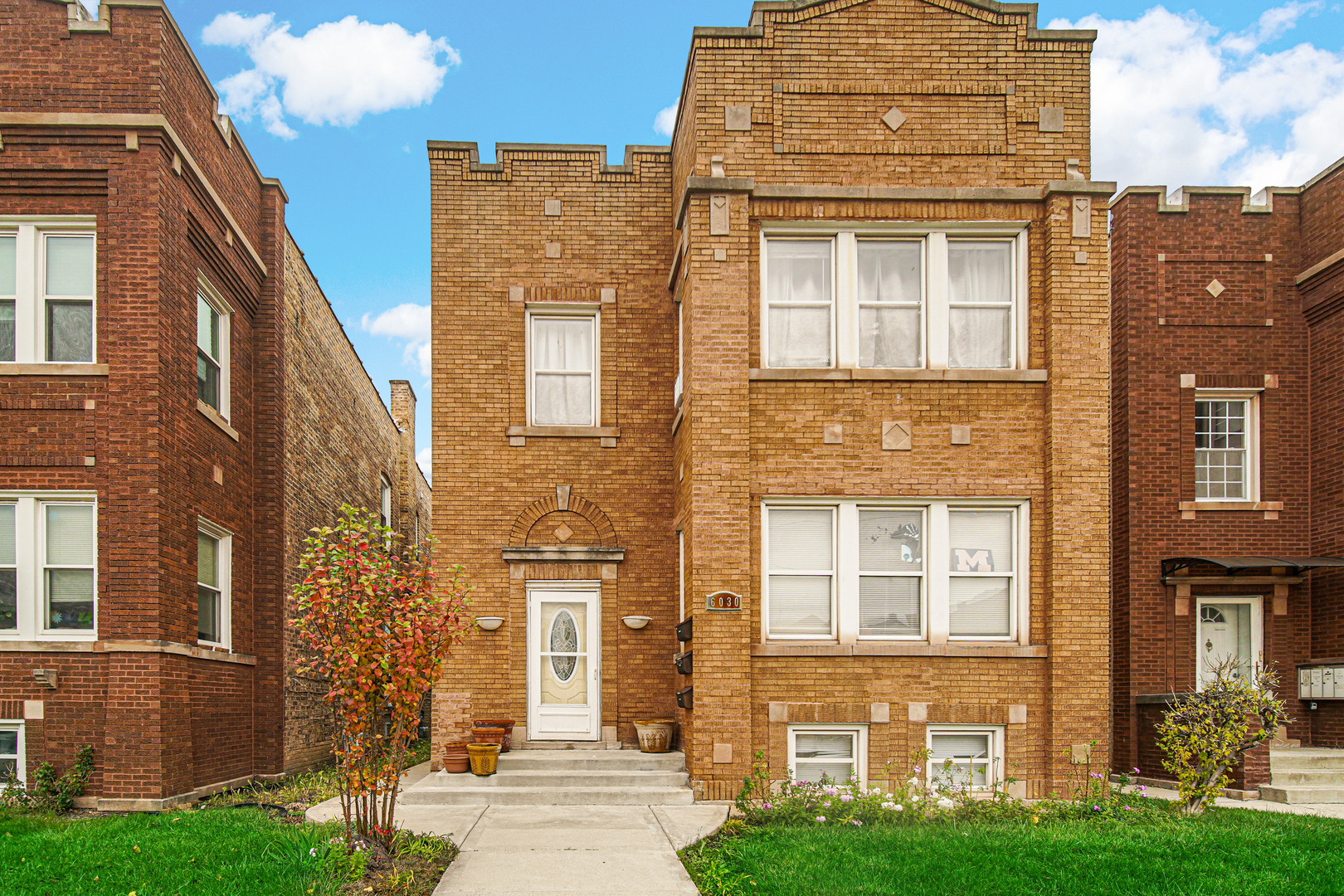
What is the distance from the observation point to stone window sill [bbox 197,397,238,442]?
40.9ft

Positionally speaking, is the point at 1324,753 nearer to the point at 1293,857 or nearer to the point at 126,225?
the point at 1293,857

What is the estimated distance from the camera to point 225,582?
13.3 m

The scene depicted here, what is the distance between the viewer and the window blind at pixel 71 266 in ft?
37.9

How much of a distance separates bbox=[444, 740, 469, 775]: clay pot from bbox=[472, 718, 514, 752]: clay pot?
0.58m

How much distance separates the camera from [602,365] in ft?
46.0

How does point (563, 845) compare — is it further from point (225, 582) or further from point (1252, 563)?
point (1252, 563)

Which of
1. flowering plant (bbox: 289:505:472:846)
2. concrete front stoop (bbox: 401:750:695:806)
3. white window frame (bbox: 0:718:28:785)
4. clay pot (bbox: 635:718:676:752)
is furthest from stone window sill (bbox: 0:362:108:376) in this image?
clay pot (bbox: 635:718:676:752)

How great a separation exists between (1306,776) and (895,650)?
5.70 metres

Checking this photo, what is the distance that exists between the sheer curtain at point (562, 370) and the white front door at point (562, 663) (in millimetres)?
2366

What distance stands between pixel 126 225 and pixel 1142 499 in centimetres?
1357

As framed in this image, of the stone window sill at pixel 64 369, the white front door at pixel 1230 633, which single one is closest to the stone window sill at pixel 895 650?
the white front door at pixel 1230 633

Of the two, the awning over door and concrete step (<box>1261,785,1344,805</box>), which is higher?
the awning over door

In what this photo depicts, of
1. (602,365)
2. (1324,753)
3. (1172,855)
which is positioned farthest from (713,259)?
(1324,753)

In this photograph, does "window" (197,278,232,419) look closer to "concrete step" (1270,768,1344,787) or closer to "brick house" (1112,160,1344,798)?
"brick house" (1112,160,1344,798)
